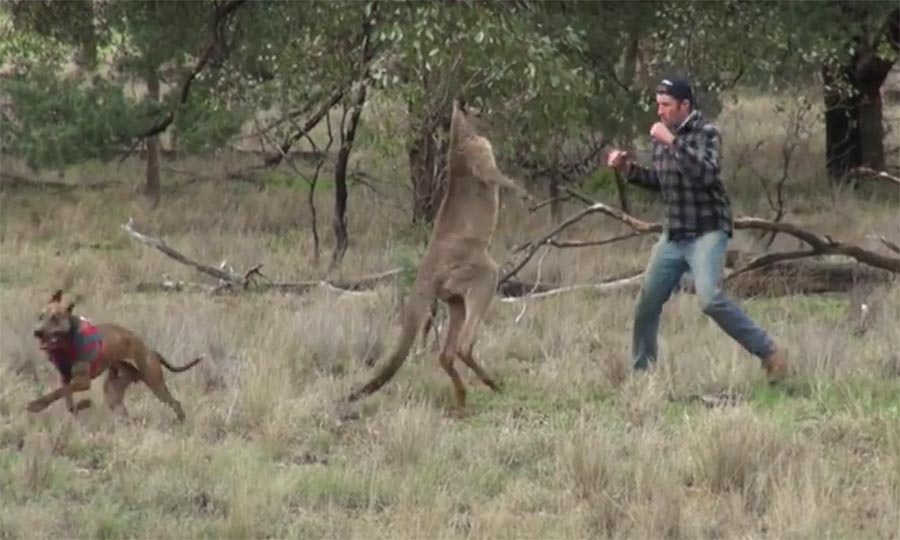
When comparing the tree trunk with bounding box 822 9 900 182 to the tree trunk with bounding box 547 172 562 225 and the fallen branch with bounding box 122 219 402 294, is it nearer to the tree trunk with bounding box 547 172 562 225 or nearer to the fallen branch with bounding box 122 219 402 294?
the tree trunk with bounding box 547 172 562 225

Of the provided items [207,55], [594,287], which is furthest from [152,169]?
[594,287]

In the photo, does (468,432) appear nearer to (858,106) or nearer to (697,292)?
(697,292)

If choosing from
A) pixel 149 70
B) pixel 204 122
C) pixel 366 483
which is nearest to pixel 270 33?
pixel 204 122

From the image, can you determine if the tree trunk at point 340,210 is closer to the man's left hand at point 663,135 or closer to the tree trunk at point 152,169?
the tree trunk at point 152,169

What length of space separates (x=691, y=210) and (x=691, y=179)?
18cm

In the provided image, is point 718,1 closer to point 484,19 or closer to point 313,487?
point 484,19

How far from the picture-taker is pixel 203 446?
7887mm

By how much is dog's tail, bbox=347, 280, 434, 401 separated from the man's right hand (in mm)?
1187

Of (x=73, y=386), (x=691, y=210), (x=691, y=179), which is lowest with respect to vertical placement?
(x=73, y=386)

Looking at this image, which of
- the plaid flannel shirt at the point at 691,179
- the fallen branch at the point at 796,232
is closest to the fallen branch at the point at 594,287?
the fallen branch at the point at 796,232

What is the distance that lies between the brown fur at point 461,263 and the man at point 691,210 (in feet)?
2.60

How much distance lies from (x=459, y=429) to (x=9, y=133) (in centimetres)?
1144

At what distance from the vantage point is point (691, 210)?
9.33 m

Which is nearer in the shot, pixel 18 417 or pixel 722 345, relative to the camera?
pixel 18 417
